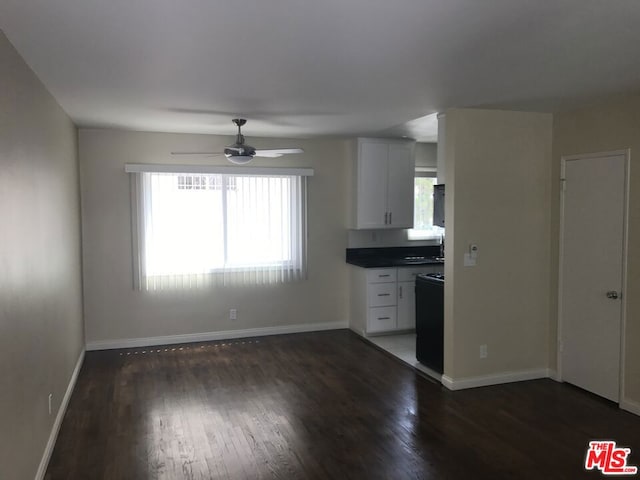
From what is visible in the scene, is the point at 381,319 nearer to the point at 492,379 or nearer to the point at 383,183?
the point at 383,183

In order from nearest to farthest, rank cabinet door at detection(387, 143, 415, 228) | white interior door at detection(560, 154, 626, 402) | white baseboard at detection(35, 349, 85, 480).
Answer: white baseboard at detection(35, 349, 85, 480)
white interior door at detection(560, 154, 626, 402)
cabinet door at detection(387, 143, 415, 228)

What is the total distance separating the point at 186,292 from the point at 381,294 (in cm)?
231

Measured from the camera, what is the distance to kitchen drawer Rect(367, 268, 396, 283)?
5.89 metres

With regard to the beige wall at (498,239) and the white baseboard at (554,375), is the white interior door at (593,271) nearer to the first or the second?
the white baseboard at (554,375)

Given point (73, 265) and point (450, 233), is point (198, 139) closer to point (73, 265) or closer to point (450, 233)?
point (73, 265)

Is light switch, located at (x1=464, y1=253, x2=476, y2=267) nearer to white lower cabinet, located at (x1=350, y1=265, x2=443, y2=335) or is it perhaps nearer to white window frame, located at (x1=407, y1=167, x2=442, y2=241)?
white lower cabinet, located at (x1=350, y1=265, x2=443, y2=335)

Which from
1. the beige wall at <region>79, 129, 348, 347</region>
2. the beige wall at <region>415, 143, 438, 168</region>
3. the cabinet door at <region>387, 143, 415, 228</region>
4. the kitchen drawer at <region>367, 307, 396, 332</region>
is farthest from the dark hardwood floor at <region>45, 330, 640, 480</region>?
the beige wall at <region>415, 143, 438, 168</region>

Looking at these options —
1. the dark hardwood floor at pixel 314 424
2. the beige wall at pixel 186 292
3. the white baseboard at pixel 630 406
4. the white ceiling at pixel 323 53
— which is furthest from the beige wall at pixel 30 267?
the white baseboard at pixel 630 406

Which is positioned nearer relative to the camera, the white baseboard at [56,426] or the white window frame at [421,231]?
the white baseboard at [56,426]

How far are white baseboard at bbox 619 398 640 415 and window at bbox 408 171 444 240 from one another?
3.35 metres

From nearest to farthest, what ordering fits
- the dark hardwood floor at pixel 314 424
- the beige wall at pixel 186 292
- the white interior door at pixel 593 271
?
the dark hardwood floor at pixel 314 424, the white interior door at pixel 593 271, the beige wall at pixel 186 292

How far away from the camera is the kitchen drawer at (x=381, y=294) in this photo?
19.3ft

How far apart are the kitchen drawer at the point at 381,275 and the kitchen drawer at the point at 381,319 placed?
342 millimetres

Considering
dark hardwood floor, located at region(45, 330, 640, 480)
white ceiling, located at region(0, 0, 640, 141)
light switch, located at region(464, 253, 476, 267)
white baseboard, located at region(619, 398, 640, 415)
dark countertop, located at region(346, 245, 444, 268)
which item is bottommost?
dark hardwood floor, located at region(45, 330, 640, 480)
